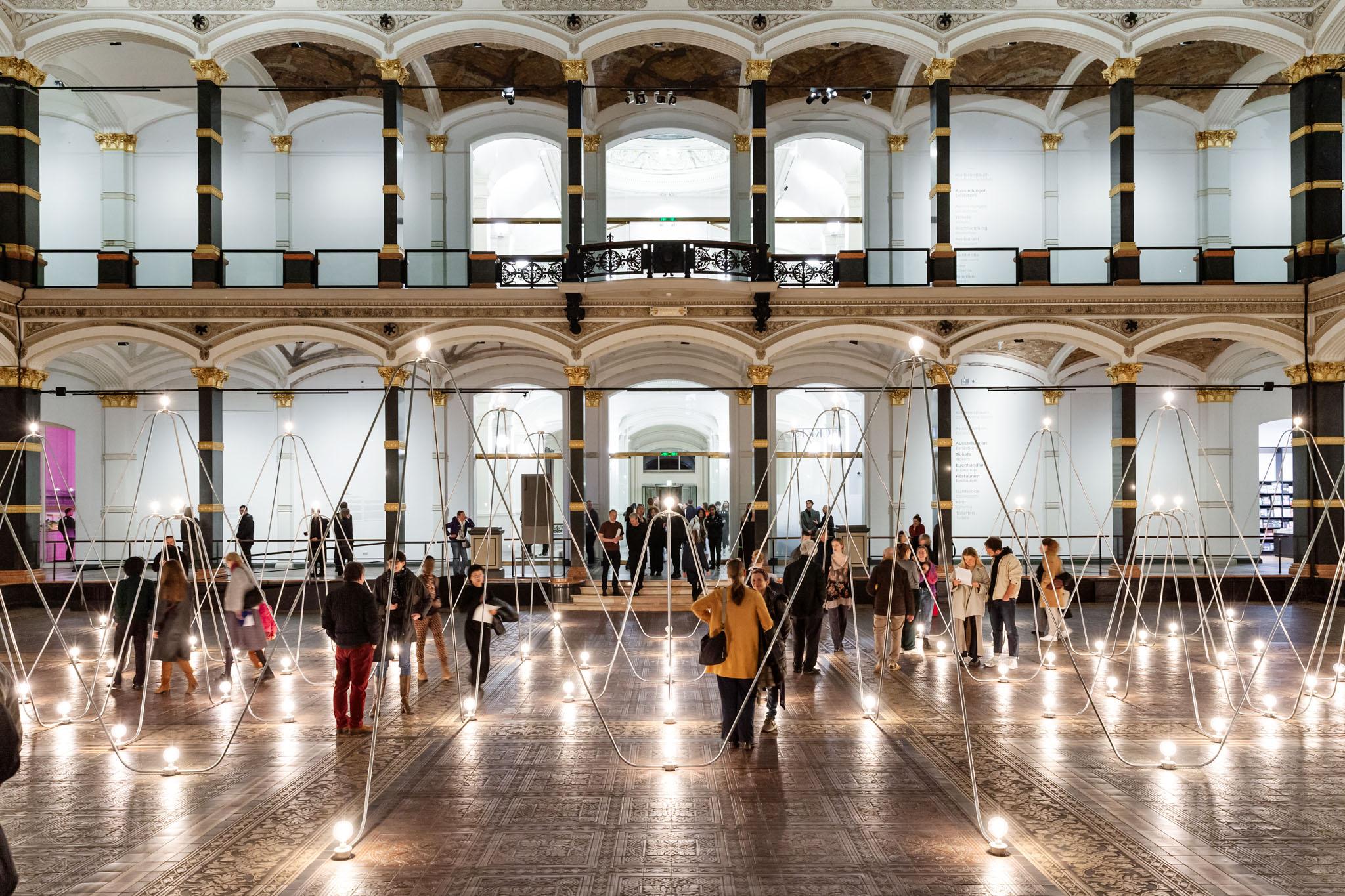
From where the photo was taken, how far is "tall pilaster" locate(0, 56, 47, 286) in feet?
61.3

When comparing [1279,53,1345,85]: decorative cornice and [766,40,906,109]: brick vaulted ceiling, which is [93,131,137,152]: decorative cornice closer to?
[766,40,906,109]: brick vaulted ceiling

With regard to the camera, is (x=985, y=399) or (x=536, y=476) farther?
(x=985, y=399)

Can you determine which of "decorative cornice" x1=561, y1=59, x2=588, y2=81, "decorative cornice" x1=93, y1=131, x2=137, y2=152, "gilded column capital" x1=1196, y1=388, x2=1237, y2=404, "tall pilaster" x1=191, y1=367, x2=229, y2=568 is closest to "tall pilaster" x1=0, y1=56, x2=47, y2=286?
"decorative cornice" x1=93, y1=131, x2=137, y2=152

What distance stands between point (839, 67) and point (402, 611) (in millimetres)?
→ 16976

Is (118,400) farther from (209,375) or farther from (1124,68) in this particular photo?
(1124,68)

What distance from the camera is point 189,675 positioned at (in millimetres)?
10398

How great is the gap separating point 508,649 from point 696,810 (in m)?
Answer: 7.53

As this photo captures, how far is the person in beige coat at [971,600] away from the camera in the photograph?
1147 centimetres

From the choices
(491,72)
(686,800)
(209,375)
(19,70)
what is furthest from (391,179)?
(686,800)

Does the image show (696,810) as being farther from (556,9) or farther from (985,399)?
(985,399)

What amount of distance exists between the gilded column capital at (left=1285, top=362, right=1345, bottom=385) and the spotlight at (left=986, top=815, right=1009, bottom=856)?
1686 centimetres

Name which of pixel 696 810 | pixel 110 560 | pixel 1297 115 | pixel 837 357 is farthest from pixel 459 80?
pixel 696 810

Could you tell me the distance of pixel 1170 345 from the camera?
2414 centimetres

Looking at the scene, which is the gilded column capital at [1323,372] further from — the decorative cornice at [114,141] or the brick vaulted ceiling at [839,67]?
the decorative cornice at [114,141]
